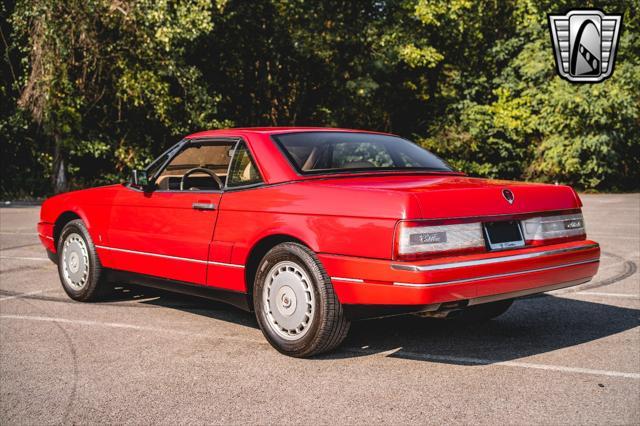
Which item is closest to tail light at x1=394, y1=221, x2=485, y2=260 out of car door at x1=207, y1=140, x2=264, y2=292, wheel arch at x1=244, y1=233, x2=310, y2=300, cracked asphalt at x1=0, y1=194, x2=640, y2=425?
cracked asphalt at x1=0, y1=194, x2=640, y2=425

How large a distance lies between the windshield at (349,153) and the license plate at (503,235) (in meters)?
0.98

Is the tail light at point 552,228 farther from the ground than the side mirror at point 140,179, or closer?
closer

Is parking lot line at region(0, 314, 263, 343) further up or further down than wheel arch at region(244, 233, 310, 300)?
further down

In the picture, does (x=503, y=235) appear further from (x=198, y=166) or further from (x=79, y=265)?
(x=79, y=265)

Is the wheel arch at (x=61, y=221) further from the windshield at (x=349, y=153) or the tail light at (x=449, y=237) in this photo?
the tail light at (x=449, y=237)

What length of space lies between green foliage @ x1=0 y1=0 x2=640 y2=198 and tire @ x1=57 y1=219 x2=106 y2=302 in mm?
12991

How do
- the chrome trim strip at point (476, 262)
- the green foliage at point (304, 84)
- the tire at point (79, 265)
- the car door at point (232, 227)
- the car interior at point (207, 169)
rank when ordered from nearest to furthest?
1. the chrome trim strip at point (476, 262)
2. the car door at point (232, 227)
3. the car interior at point (207, 169)
4. the tire at point (79, 265)
5. the green foliage at point (304, 84)

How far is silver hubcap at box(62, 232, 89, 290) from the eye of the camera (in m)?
6.79

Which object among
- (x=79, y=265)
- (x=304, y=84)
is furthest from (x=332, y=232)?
(x=304, y=84)

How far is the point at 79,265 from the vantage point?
22.4 feet

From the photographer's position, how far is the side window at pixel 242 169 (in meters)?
5.34

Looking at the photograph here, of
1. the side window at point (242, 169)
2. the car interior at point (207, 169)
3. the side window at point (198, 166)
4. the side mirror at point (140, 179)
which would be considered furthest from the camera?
the side mirror at point (140, 179)

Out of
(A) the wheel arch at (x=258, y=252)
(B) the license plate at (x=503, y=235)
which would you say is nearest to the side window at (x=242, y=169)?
(A) the wheel arch at (x=258, y=252)

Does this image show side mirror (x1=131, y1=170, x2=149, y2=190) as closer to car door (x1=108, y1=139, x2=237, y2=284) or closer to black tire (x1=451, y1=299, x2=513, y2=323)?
car door (x1=108, y1=139, x2=237, y2=284)
